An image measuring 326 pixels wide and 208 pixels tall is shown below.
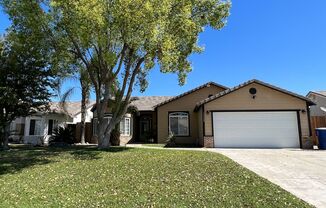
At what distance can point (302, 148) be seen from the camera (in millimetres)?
20234

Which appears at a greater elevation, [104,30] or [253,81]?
[104,30]

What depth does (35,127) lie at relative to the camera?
28375mm

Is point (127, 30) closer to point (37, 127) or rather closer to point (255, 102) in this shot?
point (255, 102)

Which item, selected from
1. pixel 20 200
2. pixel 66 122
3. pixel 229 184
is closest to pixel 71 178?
pixel 20 200

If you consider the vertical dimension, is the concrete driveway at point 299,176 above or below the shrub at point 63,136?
below

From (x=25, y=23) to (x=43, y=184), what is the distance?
11262 mm

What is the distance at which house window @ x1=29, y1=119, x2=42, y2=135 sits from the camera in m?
28.2

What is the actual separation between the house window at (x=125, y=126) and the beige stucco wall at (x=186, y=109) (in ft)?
12.8

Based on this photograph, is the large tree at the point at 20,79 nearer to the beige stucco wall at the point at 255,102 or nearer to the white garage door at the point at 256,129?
the beige stucco wall at the point at 255,102

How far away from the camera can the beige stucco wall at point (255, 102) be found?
21.1 m

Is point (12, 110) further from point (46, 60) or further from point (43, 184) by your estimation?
point (43, 184)

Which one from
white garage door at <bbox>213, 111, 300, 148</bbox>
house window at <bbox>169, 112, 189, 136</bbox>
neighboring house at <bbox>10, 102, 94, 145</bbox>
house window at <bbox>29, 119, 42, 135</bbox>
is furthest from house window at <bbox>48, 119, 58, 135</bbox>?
white garage door at <bbox>213, 111, 300, 148</bbox>

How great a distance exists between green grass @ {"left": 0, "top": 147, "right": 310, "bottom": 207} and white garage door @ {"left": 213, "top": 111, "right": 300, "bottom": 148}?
8902 millimetres

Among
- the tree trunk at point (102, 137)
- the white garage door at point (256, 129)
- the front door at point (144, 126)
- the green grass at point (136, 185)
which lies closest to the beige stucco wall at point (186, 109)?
the front door at point (144, 126)
